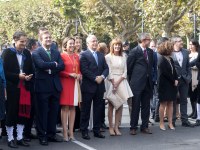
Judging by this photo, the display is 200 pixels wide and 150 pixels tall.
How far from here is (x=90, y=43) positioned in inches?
405

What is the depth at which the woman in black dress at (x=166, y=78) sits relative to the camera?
11.2 m

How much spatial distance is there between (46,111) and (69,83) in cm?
76

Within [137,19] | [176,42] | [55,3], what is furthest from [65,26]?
[176,42]

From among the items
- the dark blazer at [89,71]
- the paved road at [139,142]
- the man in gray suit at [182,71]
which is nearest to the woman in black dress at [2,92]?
the paved road at [139,142]

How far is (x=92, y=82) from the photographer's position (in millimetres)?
10109

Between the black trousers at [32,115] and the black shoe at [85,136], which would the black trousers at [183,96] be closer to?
the black shoe at [85,136]

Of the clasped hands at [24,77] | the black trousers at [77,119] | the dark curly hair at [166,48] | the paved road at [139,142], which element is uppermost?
the dark curly hair at [166,48]

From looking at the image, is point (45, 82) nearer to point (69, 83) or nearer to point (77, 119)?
point (69, 83)

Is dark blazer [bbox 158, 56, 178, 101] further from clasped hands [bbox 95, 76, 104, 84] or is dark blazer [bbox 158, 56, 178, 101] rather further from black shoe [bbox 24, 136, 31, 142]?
black shoe [bbox 24, 136, 31, 142]

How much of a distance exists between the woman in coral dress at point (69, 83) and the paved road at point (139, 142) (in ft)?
1.88

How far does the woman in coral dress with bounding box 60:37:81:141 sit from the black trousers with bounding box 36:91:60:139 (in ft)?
0.66

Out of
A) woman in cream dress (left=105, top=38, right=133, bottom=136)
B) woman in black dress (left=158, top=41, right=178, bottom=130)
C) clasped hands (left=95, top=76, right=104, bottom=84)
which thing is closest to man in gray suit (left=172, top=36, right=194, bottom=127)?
woman in black dress (left=158, top=41, right=178, bottom=130)

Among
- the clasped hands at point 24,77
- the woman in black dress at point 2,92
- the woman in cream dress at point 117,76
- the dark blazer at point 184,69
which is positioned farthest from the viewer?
the dark blazer at point 184,69

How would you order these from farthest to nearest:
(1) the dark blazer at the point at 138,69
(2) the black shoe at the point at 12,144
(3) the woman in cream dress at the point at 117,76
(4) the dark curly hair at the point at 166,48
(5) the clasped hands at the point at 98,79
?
(4) the dark curly hair at the point at 166,48 → (1) the dark blazer at the point at 138,69 → (3) the woman in cream dress at the point at 117,76 → (5) the clasped hands at the point at 98,79 → (2) the black shoe at the point at 12,144
